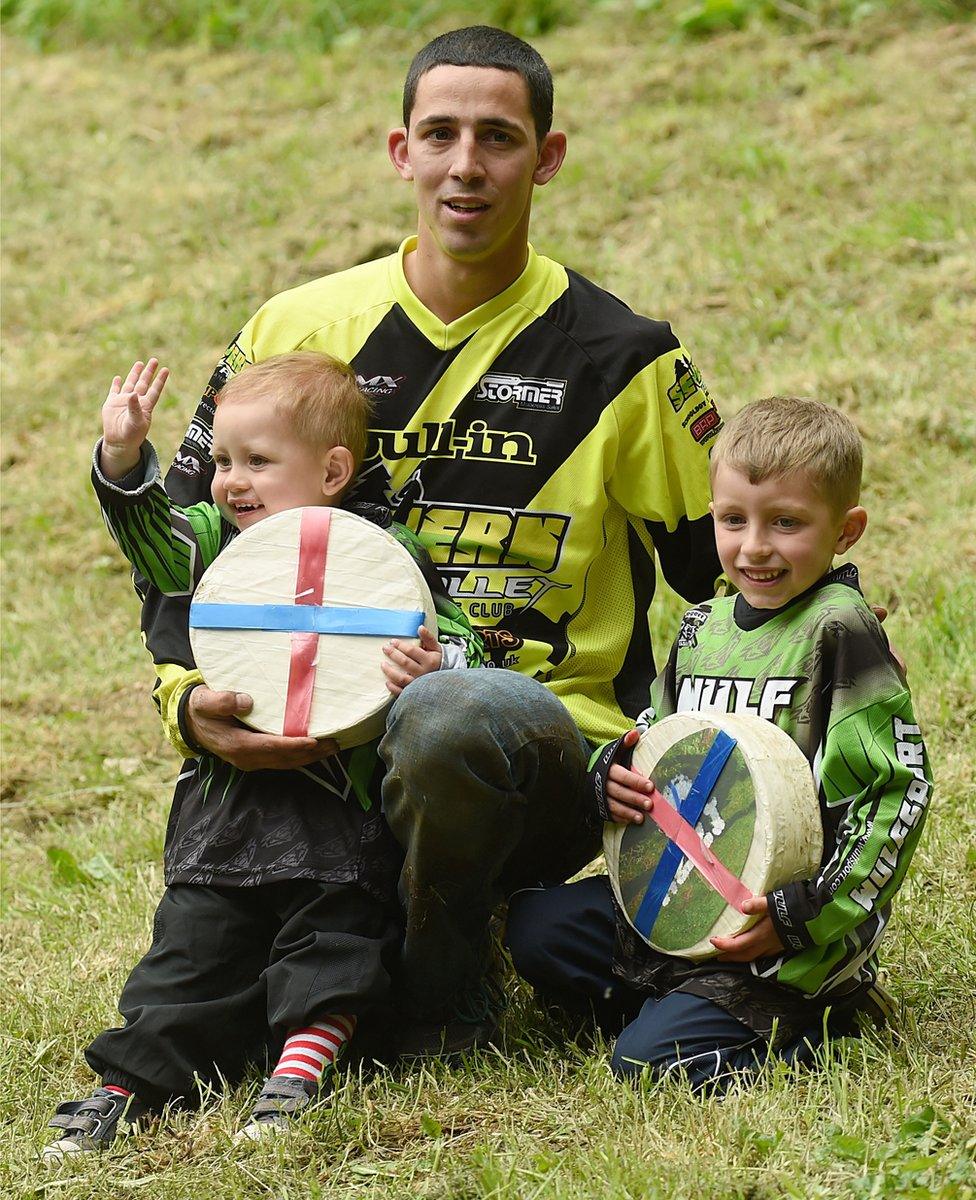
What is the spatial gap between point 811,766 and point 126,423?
1469mm

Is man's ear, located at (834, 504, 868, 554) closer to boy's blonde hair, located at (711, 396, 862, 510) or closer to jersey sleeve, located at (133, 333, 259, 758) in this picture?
boy's blonde hair, located at (711, 396, 862, 510)

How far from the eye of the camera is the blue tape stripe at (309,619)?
3.21 metres

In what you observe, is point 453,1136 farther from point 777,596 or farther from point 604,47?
point 604,47

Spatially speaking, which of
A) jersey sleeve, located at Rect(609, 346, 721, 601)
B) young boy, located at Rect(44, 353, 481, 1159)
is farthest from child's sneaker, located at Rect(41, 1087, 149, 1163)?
jersey sleeve, located at Rect(609, 346, 721, 601)

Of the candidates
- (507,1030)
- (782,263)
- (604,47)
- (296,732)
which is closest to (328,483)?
(296,732)

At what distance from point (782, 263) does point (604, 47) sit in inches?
124

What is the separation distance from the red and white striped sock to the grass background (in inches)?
4.2

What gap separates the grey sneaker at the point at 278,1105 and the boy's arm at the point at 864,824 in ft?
3.01

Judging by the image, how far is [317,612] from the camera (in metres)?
3.27

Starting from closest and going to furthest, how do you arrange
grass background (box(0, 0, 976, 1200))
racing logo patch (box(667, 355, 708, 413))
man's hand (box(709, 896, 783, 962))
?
grass background (box(0, 0, 976, 1200)) → man's hand (box(709, 896, 783, 962)) → racing logo patch (box(667, 355, 708, 413))

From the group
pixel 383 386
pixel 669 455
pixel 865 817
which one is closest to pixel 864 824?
pixel 865 817

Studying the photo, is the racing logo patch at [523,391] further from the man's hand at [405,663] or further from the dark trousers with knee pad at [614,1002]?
the dark trousers with knee pad at [614,1002]

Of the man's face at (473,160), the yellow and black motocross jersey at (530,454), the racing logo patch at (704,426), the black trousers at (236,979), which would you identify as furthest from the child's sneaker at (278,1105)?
the man's face at (473,160)

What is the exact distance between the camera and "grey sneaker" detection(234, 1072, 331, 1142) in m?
2.91
